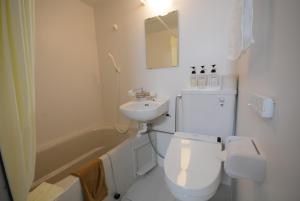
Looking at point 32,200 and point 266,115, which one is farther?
point 32,200

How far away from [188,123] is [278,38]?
39.1 inches

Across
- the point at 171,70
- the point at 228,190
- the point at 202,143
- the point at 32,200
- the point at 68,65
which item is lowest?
the point at 228,190

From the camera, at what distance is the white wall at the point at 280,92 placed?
16.1 inches

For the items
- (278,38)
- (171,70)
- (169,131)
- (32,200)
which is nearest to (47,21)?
(171,70)

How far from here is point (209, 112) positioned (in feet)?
4.21

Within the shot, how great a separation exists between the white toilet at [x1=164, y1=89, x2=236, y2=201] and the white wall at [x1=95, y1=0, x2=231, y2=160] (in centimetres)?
33

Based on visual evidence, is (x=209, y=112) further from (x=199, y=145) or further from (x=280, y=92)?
(x=280, y=92)

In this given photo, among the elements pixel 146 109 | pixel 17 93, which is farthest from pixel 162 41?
pixel 17 93

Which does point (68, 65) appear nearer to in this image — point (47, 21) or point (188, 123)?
point (47, 21)

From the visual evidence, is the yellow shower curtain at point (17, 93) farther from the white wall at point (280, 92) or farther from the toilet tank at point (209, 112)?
the toilet tank at point (209, 112)

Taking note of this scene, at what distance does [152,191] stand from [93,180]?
68cm

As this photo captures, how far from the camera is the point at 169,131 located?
1754 mm

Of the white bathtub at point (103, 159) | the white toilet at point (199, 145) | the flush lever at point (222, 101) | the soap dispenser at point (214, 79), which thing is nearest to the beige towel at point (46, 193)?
the white bathtub at point (103, 159)

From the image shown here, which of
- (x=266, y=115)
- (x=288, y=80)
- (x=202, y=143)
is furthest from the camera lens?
(x=202, y=143)
